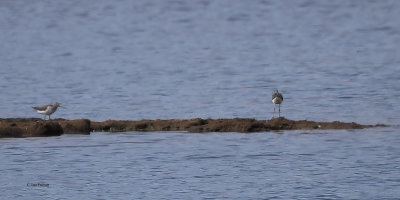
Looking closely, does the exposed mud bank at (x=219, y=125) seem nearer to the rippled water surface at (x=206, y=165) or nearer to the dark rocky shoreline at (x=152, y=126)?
the dark rocky shoreline at (x=152, y=126)

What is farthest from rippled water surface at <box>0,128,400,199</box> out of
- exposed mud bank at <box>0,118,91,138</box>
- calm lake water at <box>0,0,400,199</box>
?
exposed mud bank at <box>0,118,91,138</box>

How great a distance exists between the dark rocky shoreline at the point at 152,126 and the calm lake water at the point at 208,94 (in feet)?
0.75

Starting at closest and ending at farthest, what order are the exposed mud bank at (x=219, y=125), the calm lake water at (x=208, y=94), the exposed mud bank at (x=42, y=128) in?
the calm lake water at (x=208, y=94), the exposed mud bank at (x=42, y=128), the exposed mud bank at (x=219, y=125)

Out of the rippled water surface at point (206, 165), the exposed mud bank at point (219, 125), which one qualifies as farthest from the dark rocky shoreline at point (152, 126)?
the rippled water surface at point (206, 165)

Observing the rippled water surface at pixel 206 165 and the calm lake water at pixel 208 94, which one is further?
the calm lake water at pixel 208 94

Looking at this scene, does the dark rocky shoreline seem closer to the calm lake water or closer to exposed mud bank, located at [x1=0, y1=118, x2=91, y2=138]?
exposed mud bank, located at [x1=0, y1=118, x2=91, y2=138]

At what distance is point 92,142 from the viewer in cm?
2281

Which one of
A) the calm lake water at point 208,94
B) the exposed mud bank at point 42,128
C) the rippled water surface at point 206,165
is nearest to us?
the rippled water surface at point 206,165

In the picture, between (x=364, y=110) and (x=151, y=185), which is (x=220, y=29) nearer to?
(x=364, y=110)

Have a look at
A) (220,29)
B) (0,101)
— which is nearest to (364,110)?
(0,101)

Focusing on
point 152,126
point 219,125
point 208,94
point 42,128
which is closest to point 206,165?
point 219,125

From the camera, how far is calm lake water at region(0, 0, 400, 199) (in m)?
19.5

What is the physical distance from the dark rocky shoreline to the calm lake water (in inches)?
9.0

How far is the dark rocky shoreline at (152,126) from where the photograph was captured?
22828 millimetres
